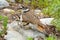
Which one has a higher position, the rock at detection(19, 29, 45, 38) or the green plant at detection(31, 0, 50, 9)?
the green plant at detection(31, 0, 50, 9)

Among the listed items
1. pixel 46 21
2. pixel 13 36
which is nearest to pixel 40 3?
pixel 46 21

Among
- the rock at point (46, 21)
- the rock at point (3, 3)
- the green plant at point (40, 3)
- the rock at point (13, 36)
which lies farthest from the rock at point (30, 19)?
the rock at point (3, 3)

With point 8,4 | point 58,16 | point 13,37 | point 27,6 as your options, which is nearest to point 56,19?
point 58,16

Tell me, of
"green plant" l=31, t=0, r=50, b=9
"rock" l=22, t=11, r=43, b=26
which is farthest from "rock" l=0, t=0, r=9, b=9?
"rock" l=22, t=11, r=43, b=26

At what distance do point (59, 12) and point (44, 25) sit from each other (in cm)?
36

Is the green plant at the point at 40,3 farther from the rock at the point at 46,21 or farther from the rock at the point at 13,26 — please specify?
the rock at the point at 13,26

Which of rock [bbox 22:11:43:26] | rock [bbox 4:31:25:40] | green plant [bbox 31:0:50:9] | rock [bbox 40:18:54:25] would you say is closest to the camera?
rock [bbox 4:31:25:40]

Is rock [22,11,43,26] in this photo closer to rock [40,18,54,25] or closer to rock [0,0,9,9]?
rock [40,18,54,25]

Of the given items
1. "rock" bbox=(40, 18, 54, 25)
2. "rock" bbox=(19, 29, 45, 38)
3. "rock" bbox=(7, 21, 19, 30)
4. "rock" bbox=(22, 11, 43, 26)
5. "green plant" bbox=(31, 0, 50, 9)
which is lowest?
"rock" bbox=(19, 29, 45, 38)

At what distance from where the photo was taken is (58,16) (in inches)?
145

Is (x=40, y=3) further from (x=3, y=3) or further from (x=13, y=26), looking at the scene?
(x=13, y=26)

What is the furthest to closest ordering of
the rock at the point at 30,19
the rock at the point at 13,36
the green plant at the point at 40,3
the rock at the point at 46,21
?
the green plant at the point at 40,3, the rock at the point at 46,21, the rock at the point at 30,19, the rock at the point at 13,36

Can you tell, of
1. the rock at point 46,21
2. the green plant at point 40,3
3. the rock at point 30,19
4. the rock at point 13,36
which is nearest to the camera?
the rock at point 13,36

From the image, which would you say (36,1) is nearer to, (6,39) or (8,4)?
(8,4)
